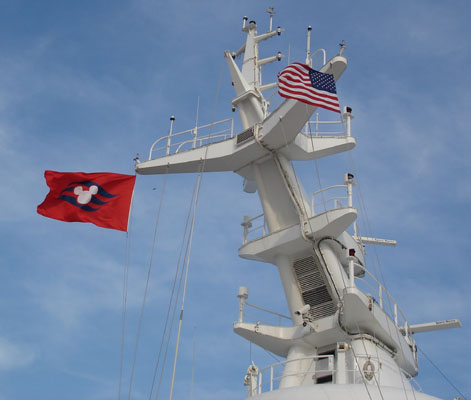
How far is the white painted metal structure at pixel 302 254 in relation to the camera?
66.9 ft

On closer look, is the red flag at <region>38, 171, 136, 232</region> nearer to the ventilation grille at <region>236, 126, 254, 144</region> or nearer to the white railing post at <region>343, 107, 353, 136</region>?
the ventilation grille at <region>236, 126, 254, 144</region>

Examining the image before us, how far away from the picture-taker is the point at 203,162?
23.9 meters

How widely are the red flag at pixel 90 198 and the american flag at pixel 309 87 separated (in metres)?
5.12

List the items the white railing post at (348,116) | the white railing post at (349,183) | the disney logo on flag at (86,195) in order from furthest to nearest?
1. the white railing post at (348,116)
2. the white railing post at (349,183)
3. the disney logo on flag at (86,195)

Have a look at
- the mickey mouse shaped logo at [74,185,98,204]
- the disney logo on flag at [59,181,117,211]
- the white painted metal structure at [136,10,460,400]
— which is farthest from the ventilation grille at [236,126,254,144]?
the mickey mouse shaped logo at [74,185,98,204]

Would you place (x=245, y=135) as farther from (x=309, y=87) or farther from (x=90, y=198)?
(x=90, y=198)

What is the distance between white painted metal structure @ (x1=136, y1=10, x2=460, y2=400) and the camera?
A: 66.9ft

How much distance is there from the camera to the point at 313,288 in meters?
22.1

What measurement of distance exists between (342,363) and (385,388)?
1336mm

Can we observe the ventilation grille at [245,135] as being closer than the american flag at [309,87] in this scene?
No

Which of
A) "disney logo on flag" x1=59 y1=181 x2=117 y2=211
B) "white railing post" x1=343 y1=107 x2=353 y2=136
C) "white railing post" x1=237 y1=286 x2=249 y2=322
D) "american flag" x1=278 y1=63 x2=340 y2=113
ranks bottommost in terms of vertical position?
"white railing post" x1=237 y1=286 x2=249 y2=322

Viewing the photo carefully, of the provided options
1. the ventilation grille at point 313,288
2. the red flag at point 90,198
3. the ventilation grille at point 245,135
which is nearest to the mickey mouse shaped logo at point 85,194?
the red flag at point 90,198

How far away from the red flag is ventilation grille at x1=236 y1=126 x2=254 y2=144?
15.2 ft

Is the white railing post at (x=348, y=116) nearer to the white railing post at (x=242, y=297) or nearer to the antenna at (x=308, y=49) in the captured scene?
the antenna at (x=308, y=49)
